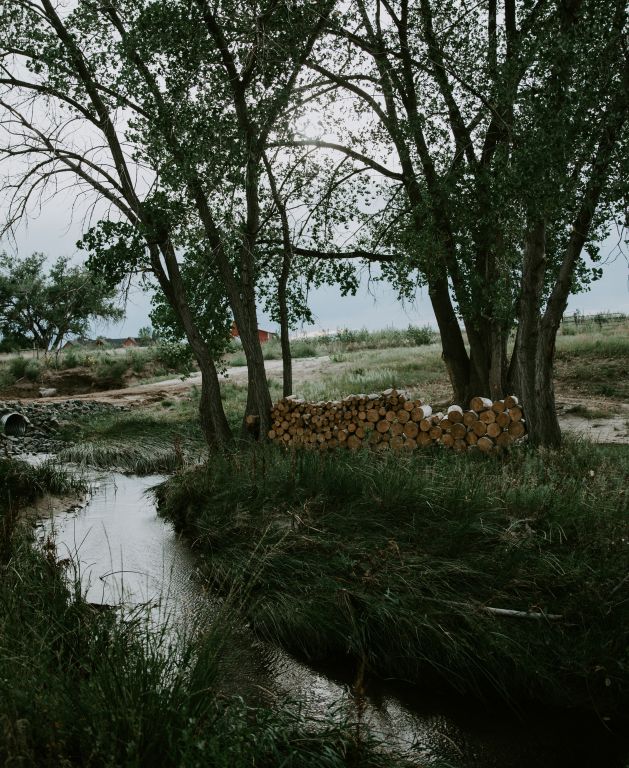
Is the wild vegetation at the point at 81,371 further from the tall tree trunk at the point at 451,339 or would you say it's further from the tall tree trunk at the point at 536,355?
the tall tree trunk at the point at 536,355

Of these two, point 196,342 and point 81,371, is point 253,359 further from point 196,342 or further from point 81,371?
point 81,371

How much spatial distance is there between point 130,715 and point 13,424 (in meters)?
15.0

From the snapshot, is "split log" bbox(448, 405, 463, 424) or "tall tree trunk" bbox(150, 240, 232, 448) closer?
"split log" bbox(448, 405, 463, 424)

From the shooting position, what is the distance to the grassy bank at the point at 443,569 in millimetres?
4371

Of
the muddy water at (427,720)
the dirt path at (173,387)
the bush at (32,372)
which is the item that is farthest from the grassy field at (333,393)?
the bush at (32,372)

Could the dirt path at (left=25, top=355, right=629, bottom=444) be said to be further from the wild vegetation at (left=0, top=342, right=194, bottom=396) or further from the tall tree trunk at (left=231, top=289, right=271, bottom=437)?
the tall tree trunk at (left=231, top=289, right=271, bottom=437)

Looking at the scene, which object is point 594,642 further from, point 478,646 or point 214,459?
point 214,459

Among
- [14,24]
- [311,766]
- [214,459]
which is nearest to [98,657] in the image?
[311,766]

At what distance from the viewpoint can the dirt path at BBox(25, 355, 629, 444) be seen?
12.3 meters

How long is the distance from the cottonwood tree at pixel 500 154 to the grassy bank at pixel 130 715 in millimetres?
6909

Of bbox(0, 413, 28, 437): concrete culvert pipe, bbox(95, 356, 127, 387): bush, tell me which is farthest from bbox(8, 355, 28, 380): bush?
bbox(0, 413, 28, 437): concrete culvert pipe

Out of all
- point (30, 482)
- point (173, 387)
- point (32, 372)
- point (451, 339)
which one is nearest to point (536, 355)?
point (451, 339)

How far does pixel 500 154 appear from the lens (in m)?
9.23

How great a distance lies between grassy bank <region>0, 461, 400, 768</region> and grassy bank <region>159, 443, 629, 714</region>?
818mm
